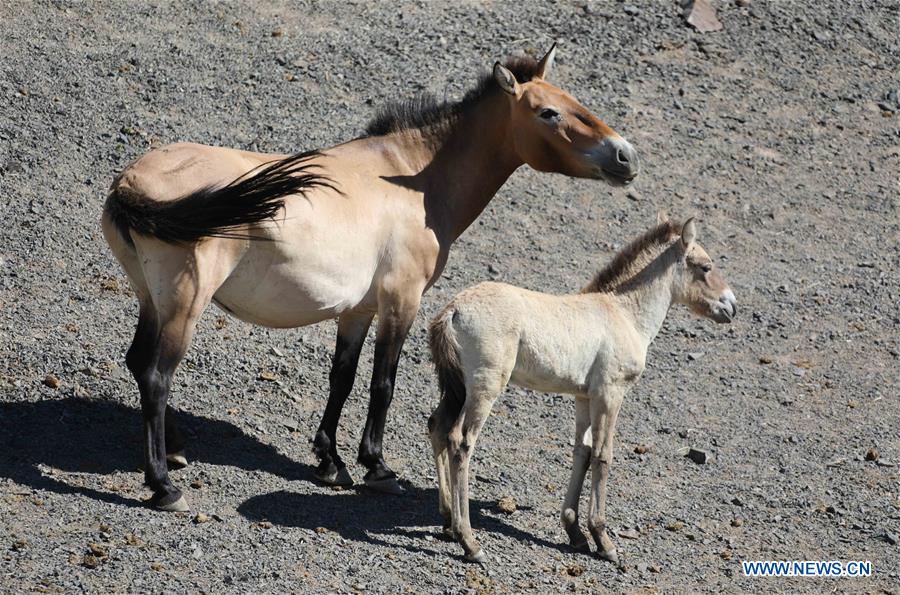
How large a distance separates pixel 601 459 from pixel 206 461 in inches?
100

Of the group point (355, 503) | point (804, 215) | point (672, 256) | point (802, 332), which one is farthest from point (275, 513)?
point (804, 215)

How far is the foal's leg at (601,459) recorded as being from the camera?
23.4 ft

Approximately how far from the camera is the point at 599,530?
280 inches

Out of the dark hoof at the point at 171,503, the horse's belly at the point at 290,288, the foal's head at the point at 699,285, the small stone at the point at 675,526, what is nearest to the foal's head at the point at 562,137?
the foal's head at the point at 699,285

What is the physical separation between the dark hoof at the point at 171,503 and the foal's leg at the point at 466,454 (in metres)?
1.56

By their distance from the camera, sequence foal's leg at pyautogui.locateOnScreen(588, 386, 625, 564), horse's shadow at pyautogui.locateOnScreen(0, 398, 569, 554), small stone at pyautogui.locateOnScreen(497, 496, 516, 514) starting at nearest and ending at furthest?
horse's shadow at pyautogui.locateOnScreen(0, 398, 569, 554) → foal's leg at pyautogui.locateOnScreen(588, 386, 625, 564) → small stone at pyautogui.locateOnScreen(497, 496, 516, 514)

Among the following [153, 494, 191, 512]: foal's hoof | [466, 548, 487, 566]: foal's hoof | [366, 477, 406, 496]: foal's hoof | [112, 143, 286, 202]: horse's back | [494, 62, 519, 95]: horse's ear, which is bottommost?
[366, 477, 406, 496]: foal's hoof

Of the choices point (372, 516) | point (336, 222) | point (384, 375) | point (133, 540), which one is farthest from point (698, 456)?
point (133, 540)

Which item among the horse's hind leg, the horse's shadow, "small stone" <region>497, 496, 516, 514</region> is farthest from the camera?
"small stone" <region>497, 496, 516, 514</region>

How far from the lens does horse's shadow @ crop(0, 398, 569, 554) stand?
701cm

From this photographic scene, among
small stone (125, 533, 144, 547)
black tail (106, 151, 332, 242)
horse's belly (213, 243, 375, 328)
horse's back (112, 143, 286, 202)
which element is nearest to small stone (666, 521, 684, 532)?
horse's belly (213, 243, 375, 328)

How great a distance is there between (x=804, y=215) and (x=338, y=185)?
7045mm

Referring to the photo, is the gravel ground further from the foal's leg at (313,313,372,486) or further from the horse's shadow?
the foal's leg at (313,313,372,486)

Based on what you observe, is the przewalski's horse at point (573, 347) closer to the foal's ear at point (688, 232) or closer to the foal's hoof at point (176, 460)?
the foal's ear at point (688, 232)
